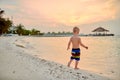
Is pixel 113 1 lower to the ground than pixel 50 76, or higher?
higher

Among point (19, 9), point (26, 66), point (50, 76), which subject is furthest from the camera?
point (26, 66)

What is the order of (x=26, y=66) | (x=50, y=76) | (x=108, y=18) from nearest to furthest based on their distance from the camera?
(x=108, y=18)
(x=50, y=76)
(x=26, y=66)

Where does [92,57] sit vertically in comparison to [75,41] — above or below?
below

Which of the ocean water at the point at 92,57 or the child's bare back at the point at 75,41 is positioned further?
the ocean water at the point at 92,57

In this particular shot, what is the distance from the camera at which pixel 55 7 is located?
1753 millimetres

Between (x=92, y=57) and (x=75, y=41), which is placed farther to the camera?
(x=92, y=57)

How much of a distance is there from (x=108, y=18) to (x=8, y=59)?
3.30 feet

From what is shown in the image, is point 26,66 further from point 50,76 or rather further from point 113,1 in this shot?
point 113,1

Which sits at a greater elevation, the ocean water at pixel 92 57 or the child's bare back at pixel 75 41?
the child's bare back at pixel 75 41

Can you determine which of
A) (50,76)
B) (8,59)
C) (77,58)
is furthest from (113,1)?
(8,59)

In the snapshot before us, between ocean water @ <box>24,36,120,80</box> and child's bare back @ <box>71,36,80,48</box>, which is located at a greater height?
child's bare back @ <box>71,36,80,48</box>

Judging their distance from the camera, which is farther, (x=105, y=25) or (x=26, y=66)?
(x=26, y=66)

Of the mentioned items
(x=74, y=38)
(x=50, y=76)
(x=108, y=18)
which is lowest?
(x=50, y=76)

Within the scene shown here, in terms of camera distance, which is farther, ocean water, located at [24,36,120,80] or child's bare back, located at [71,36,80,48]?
ocean water, located at [24,36,120,80]
